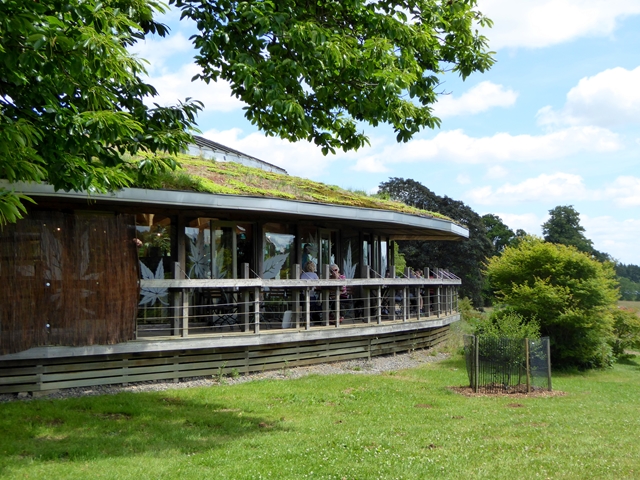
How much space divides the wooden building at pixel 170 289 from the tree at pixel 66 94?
3.43 meters

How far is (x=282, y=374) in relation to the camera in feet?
48.3

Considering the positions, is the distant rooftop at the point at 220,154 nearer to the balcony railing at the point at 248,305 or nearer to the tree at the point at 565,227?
the balcony railing at the point at 248,305

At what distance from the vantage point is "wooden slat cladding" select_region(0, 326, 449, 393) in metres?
11.8

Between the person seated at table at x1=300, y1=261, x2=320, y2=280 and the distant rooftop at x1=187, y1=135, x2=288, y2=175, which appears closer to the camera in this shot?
the person seated at table at x1=300, y1=261, x2=320, y2=280

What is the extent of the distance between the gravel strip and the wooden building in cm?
17

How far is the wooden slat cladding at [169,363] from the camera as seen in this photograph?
38.7ft

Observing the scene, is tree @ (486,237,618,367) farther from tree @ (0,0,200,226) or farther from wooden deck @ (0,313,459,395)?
tree @ (0,0,200,226)

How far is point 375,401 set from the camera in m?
11.8

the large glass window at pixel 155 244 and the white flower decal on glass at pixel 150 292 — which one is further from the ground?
the large glass window at pixel 155 244

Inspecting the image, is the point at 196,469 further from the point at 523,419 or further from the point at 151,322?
the point at 151,322

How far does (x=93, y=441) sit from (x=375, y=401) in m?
5.22

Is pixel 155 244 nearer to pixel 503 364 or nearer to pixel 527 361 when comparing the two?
pixel 503 364

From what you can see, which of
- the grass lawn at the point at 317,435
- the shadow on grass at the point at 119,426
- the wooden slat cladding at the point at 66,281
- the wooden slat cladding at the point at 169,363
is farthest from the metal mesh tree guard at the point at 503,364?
the wooden slat cladding at the point at 66,281

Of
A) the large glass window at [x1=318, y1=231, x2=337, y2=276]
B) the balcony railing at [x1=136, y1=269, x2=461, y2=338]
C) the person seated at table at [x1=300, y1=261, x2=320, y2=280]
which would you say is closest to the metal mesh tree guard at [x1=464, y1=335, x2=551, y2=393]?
the balcony railing at [x1=136, y1=269, x2=461, y2=338]
